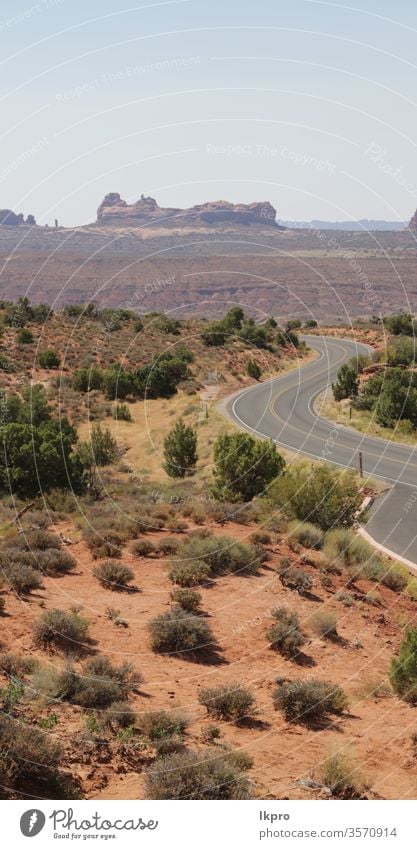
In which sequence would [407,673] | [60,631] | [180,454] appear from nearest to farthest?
1. [407,673]
2. [60,631]
3. [180,454]

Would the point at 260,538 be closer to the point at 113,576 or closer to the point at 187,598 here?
the point at 113,576

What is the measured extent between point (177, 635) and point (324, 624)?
465cm

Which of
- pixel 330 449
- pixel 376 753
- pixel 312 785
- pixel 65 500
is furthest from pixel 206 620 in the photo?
pixel 330 449

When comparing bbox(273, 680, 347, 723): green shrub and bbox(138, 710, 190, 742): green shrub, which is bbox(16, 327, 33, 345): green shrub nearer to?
bbox(273, 680, 347, 723): green shrub

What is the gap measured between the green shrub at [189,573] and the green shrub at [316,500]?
7.38 metres

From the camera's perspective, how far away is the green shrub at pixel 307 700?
16375 mm

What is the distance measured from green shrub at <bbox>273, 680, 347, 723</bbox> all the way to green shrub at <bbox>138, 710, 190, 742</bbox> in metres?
2.53

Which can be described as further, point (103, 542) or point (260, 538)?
point (260, 538)

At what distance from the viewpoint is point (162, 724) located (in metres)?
14.4

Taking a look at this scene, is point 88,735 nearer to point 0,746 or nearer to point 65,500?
point 0,746

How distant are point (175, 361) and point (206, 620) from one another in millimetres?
59027

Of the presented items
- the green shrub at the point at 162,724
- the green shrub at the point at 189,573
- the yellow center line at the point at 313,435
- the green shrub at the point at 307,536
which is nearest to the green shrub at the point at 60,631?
the green shrub at the point at 162,724

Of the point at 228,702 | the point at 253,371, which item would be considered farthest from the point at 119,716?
the point at 253,371

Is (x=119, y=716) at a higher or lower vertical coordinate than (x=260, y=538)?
higher
